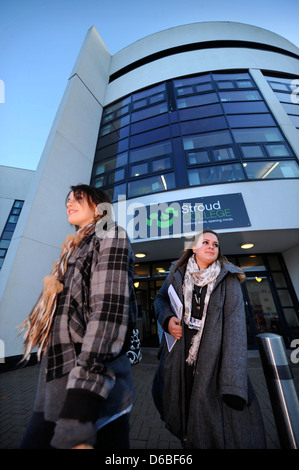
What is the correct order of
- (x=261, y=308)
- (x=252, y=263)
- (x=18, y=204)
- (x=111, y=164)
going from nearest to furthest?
(x=261, y=308)
(x=252, y=263)
(x=111, y=164)
(x=18, y=204)

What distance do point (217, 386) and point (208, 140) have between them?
7694mm

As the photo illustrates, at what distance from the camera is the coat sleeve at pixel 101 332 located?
64 centimetres

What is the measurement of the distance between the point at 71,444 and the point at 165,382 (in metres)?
1.18

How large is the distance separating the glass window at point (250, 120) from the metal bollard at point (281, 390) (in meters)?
8.07

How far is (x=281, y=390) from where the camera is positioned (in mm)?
1648

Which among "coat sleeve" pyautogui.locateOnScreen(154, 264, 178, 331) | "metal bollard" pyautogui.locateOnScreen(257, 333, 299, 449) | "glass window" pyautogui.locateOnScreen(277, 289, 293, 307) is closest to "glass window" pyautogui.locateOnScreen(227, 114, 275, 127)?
"glass window" pyautogui.locateOnScreen(277, 289, 293, 307)

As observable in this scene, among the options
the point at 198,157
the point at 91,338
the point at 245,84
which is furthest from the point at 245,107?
the point at 91,338

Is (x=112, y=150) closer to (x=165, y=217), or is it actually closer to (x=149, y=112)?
(x=149, y=112)

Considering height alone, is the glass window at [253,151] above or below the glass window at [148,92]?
below

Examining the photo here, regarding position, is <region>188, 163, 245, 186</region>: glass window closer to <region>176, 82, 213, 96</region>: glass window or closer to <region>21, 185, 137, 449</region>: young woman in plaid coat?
<region>176, 82, 213, 96</region>: glass window

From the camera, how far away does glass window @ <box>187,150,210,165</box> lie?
6711mm

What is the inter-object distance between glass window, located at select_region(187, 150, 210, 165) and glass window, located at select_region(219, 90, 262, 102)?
3.36 metres

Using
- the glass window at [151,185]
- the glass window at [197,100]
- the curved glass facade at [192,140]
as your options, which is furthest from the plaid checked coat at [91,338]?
the glass window at [197,100]

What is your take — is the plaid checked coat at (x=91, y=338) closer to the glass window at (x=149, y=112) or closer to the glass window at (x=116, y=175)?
the glass window at (x=116, y=175)
